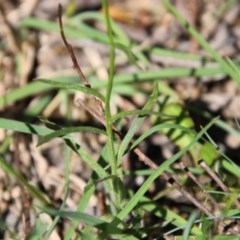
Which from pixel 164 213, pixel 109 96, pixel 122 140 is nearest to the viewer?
pixel 109 96

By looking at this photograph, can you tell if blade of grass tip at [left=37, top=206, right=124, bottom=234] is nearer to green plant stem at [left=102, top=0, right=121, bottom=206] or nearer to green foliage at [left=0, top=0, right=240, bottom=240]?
green foliage at [left=0, top=0, right=240, bottom=240]

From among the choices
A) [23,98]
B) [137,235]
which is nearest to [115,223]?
[137,235]

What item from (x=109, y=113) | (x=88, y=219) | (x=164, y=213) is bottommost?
(x=164, y=213)

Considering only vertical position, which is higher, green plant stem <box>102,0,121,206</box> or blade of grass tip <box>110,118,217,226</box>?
green plant stem <box>102,0,121,206</box>

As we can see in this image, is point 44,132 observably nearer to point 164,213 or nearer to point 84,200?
point 84,200

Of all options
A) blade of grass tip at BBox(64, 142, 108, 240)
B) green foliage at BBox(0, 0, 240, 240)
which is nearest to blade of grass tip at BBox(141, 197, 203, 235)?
green foliage at BBox(0, 0, 240, 240)

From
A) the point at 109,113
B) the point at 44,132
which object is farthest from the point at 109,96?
the point at 44,132

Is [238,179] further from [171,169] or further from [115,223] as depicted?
[115,223]

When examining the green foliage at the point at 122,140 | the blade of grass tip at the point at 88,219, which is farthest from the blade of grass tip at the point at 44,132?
the blade of grass tip at the point at 88,219

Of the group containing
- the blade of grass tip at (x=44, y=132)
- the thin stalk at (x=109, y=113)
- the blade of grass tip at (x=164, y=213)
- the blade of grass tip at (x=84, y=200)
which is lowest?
the blade of grass tip at (x=164, y=213)

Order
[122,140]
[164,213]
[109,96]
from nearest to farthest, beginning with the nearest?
[109,96] < [122,140] < [164,213]

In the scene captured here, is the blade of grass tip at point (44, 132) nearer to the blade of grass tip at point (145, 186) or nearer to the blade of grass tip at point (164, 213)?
the blade of grass tip at point (145, 186)
